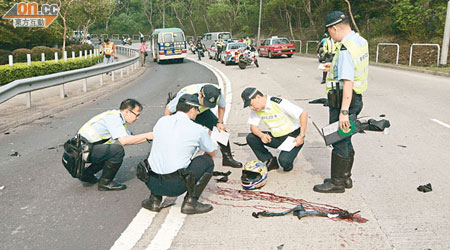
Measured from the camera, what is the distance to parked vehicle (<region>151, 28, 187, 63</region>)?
33844mm

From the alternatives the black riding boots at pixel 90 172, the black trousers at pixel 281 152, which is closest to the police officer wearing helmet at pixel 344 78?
the black trousers at pixel 281 152

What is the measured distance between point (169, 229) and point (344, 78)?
2.29 metres

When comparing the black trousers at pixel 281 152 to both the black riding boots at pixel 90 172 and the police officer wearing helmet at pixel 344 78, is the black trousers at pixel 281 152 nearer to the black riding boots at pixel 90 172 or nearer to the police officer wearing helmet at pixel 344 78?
the police officer wearing helmet at pixel 344 78

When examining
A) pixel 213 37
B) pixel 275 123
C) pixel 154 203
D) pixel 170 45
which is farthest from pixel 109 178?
pixel 213 37

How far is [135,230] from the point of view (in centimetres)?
425

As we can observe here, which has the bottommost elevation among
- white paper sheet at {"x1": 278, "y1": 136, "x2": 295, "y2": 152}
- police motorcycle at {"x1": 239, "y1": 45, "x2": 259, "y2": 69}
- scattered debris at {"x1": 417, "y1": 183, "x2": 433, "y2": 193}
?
scattered debris at {"x1": 417, "y1": 183, "x2": 433, "y2": 193}

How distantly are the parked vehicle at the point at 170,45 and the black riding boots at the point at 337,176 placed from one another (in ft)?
96.8

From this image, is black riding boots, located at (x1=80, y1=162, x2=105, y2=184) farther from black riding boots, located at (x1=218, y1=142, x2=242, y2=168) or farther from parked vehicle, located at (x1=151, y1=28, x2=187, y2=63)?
parked vehicle, located at (x1=151, y1=28, x2=187, y2=63)

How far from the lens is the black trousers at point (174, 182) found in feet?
14.7

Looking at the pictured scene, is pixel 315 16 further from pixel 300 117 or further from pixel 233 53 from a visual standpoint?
pixel 300 117

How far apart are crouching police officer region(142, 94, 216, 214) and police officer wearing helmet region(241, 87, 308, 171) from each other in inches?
47.4

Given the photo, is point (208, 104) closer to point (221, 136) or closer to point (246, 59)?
point (221, 136)

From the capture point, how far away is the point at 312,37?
4941 centimetres

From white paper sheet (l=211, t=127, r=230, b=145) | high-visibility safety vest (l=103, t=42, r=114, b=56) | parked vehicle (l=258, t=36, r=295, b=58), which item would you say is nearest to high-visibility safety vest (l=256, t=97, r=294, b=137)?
white paper sheet (l=211, t=127, r=230, b=145)
